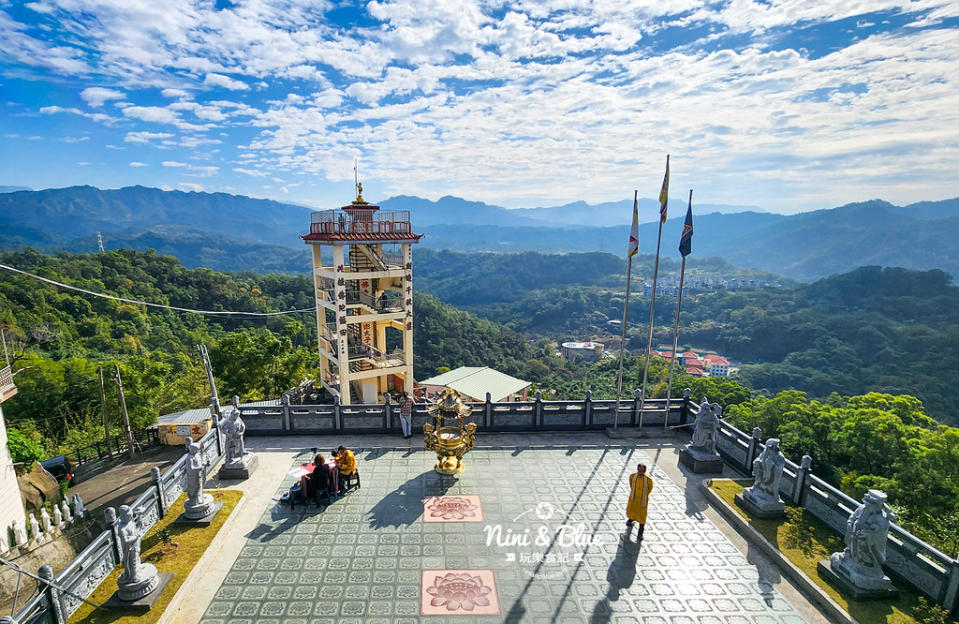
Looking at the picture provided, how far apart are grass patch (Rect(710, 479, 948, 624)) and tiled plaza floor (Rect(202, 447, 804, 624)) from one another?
0.81 metres

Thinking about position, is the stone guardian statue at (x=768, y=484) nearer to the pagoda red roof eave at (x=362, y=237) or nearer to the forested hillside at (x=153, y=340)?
the pagoda red roof eave at (x=362, y=237)

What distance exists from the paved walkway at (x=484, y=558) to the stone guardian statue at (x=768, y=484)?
0.83 m

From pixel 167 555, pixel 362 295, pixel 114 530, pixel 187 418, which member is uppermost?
pixel 362 295

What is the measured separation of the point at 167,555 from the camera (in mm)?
8898

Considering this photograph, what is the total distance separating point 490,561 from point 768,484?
6.08m

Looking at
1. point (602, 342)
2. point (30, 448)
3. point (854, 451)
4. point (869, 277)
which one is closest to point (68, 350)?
point (30, 448)

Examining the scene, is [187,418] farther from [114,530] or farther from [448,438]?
[448,438]

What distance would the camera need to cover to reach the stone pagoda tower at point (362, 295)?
20672 mm

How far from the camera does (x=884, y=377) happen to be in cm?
6141

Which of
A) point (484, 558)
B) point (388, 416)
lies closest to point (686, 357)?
point (388, 416)

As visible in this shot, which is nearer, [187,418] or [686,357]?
[187,418]

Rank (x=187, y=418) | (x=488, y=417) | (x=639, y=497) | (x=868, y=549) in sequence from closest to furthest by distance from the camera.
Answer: (x=868, y=549) → (x=639, y=497) → (x=488, y=417) → (x=187, y=418)

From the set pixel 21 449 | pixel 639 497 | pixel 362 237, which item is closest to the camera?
pixel 639 497

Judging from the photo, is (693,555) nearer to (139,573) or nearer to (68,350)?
(139,573)
